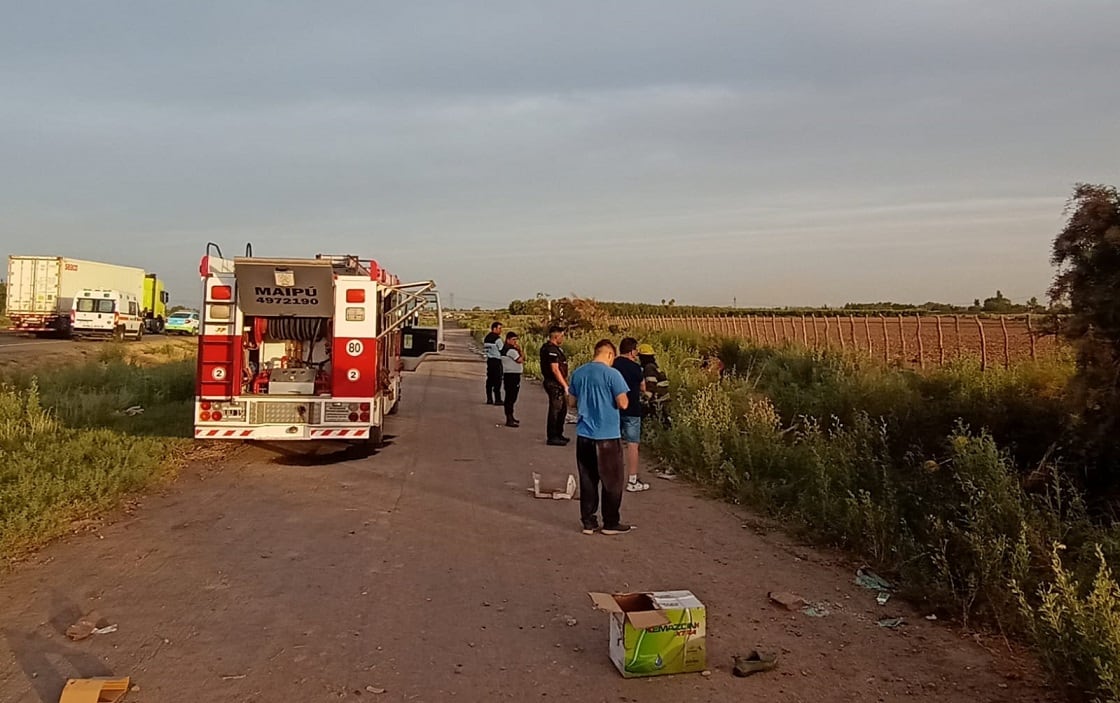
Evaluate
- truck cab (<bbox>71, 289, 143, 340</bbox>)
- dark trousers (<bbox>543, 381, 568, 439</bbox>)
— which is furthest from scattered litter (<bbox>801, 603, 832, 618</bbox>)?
truck cab (<bbox>71, 289, 143, 340</bbox>)

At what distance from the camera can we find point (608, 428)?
815cm

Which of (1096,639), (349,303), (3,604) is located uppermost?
(349,303)

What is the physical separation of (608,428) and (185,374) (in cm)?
1488

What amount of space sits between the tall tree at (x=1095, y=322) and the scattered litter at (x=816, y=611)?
373cm

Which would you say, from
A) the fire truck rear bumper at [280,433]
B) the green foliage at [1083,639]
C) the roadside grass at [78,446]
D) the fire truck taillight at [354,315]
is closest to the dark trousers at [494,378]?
the roadside grass at [78,446]

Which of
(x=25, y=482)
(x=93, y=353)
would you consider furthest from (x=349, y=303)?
(x=93, y=353)

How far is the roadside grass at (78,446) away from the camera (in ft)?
26.2

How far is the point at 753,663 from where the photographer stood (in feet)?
16.4

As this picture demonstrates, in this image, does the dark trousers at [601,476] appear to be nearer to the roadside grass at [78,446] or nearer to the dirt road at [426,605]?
the dirt road at [426,605]

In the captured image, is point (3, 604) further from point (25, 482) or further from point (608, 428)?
point (608, 428)

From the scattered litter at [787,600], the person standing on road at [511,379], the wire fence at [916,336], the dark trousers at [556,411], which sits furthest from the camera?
the wire fence at [916,336]

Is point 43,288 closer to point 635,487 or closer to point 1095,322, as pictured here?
point 635,487

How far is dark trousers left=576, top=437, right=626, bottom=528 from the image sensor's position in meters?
8.12

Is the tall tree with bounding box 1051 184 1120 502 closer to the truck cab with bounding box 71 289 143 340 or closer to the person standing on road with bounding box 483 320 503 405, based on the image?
the person standing on road with bounding box 483 320 503 405
